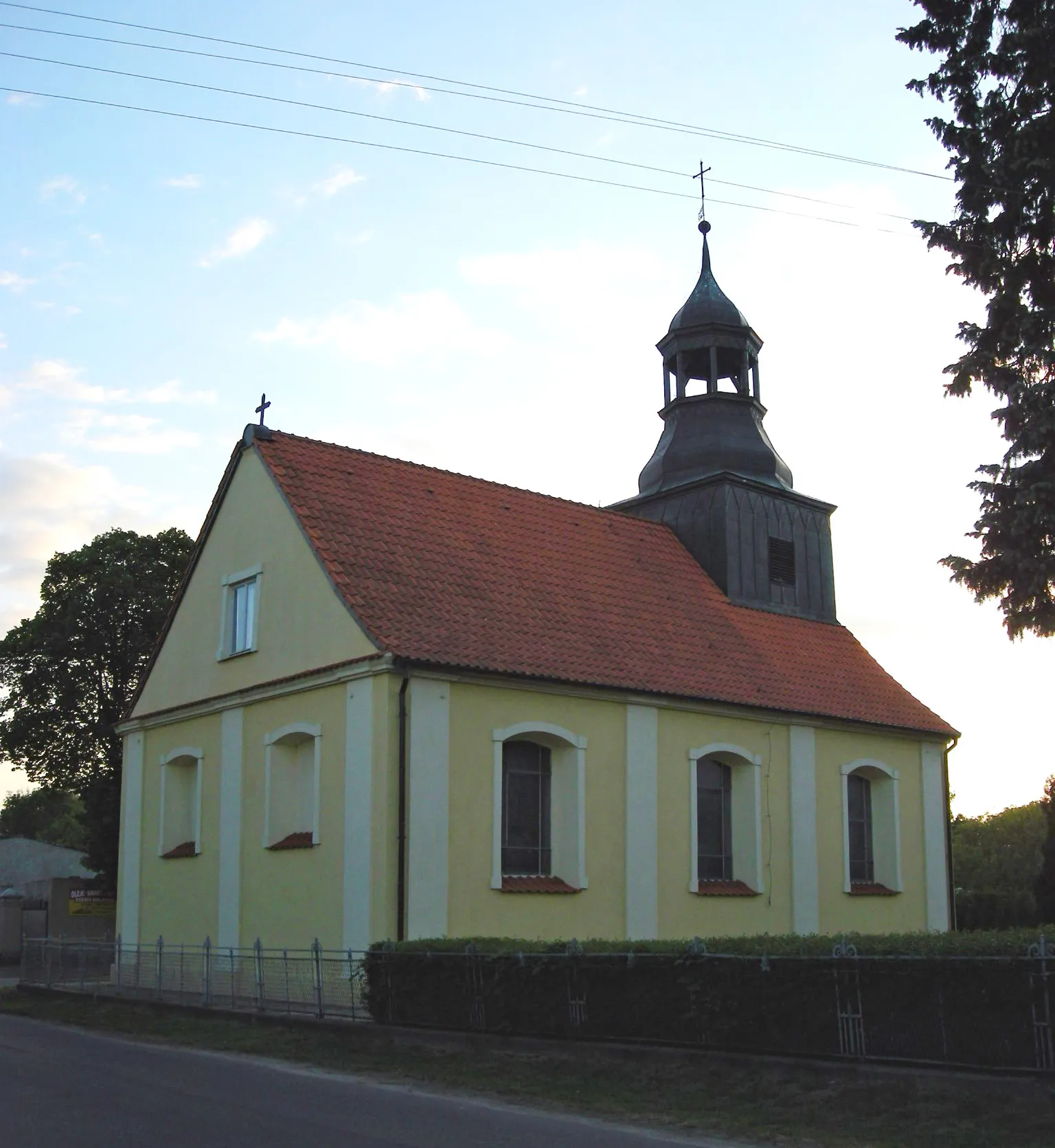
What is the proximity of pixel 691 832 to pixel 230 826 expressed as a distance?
750 cm

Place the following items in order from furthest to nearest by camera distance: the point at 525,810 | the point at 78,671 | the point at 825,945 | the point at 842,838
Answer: the point at 78,671, the point at 842,838, the point at 525,810, the point at 825,945

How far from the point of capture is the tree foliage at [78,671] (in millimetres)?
38344

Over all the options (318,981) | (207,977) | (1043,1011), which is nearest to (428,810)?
(318,981)

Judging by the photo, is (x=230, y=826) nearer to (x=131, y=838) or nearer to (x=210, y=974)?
(x=210, y=974)

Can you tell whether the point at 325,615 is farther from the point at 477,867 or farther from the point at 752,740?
the point at 752,740

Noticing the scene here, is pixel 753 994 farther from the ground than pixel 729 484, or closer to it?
closer to it

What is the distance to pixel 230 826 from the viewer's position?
70.7 feet

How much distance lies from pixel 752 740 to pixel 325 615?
8.16 m

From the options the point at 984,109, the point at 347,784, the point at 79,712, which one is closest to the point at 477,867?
the point at 347,784

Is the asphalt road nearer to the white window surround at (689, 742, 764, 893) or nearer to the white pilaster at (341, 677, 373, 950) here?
the white pilaster at (341, 677, 373, 950)

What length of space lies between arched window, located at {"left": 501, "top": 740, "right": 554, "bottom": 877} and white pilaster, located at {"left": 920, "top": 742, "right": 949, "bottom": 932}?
31.7 feet

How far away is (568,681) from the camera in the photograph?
2044 cm

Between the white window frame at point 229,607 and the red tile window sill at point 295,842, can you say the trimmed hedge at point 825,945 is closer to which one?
the red tile window sill at point 295,842

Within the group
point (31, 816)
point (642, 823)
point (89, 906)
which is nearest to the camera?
point (642, 823)
